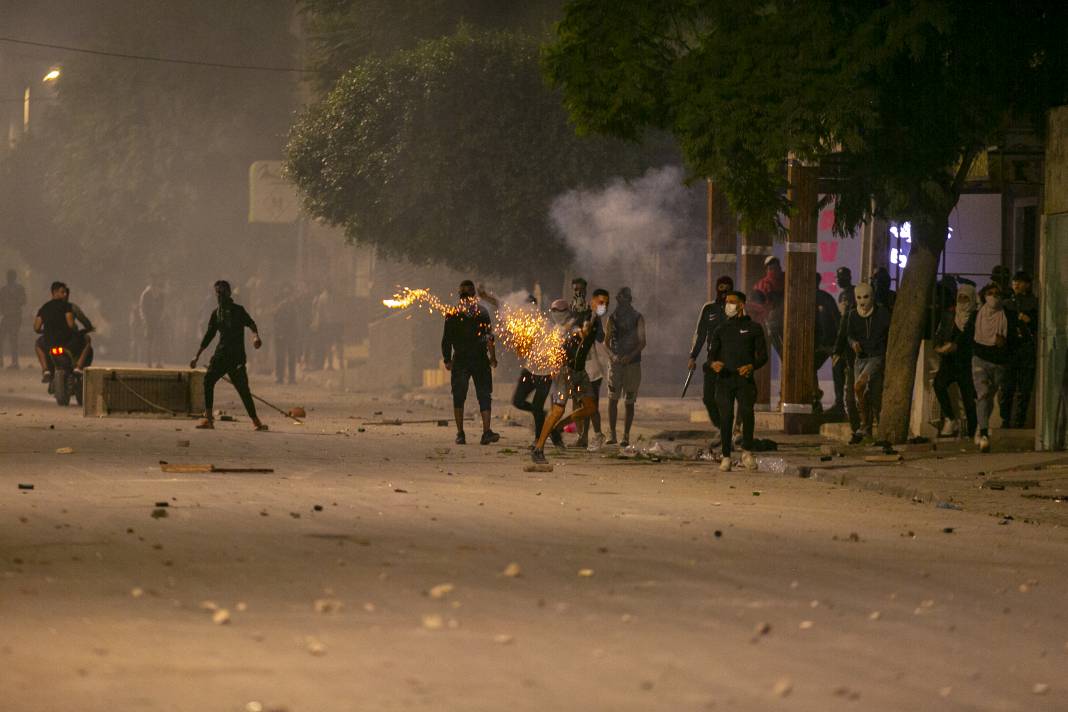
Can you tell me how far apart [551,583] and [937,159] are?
1157 centimetres

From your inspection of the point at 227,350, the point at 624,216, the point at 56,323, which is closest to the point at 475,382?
the point at 227,350

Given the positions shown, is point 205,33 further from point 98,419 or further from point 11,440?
point 11,440

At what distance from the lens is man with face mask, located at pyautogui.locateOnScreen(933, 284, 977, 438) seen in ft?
68.1

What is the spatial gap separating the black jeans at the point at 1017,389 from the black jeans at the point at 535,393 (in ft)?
15.9

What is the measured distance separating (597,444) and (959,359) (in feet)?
13.3

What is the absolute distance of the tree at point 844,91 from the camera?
19000 mm

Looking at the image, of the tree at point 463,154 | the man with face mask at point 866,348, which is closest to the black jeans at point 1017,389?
the man with face mask at point 866,348

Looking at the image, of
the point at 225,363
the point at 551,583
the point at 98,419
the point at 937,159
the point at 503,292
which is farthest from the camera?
the point at 503,292

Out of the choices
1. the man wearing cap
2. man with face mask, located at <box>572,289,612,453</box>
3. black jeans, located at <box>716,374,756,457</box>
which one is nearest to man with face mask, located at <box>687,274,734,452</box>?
man with face mask, located at <box>572,289,612,453</box>

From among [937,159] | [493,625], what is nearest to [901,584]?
[493,625]

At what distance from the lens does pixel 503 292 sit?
147ft

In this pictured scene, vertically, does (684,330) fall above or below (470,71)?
below

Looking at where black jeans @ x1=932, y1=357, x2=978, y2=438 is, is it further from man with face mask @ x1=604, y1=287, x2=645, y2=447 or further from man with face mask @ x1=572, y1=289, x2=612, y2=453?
man with face mask @ x1=572, y1=289, x2=612, y2=453

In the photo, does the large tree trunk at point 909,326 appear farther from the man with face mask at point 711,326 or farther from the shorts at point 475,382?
the shorts at point 475,382
